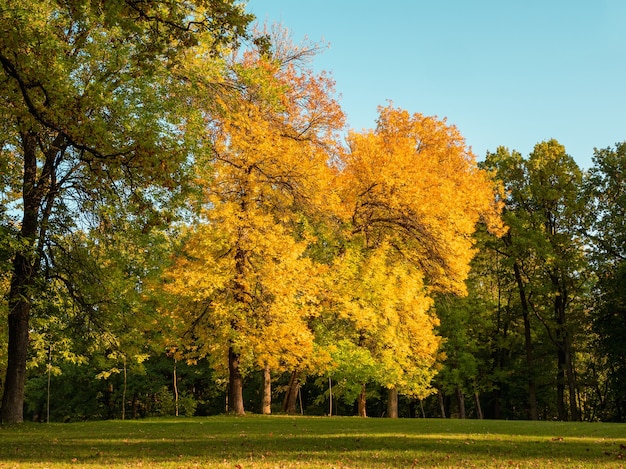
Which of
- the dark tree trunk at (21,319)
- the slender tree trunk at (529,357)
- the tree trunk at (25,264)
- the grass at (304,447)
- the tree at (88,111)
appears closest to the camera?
the tree at (88,111)

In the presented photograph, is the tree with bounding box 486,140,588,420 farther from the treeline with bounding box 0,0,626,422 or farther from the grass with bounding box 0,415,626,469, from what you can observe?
the grass with bounding box 0,415,626,469

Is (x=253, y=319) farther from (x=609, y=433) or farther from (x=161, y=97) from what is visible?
(x=609, y=433)

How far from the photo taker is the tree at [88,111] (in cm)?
916

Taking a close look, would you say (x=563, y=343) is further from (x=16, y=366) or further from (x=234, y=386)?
(x=16, y=366)

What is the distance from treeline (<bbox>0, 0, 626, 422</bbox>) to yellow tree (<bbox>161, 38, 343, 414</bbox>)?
8 centimetres

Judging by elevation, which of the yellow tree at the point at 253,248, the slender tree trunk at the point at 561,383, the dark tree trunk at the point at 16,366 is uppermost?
the yellow tree at the point at 253,248

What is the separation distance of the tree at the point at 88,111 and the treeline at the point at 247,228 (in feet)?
0.23

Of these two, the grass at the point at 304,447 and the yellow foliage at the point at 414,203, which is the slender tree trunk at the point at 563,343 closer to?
the yellow foliage at the point at 414,203

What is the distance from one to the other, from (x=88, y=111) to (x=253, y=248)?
7.05m

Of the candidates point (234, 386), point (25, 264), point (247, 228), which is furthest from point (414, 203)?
point (25, 264)

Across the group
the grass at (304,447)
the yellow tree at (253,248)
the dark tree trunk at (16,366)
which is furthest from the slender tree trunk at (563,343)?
the dark tree trunk at (16,366)

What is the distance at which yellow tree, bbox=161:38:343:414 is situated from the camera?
1991cm

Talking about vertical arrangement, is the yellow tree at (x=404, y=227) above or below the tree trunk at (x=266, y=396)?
above

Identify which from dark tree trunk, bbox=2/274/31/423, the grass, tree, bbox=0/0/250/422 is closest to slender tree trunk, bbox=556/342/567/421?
the grass
